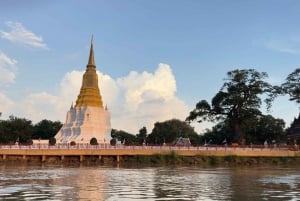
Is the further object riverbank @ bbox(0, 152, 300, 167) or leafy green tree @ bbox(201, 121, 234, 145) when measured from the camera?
leafy green tree @ bbox(201, 121, 234, 145)

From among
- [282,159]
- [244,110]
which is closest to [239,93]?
[244,110]

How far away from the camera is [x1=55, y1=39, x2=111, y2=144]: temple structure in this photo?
3031 inches

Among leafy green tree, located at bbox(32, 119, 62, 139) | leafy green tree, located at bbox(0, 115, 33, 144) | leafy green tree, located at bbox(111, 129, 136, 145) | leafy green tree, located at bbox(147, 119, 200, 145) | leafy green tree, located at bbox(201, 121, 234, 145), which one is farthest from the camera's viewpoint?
leafy green tree, located at bbox(111, 129, 136, 145)

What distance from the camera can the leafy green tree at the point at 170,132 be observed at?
10987 cm

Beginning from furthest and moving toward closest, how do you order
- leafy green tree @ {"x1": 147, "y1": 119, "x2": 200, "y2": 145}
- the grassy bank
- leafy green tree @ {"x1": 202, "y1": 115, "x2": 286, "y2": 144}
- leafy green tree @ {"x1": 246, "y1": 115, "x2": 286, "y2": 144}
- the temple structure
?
1. leafy green tree @ {"x1": 147, "y1": 119, "x2": 200, "y2": 145}
2. leafy green tree @ {"x1": 246, "y1": 115, "x2": 286, "y2": 144}
3. leafy green tree @ {"x1": 202, "y1": 115, "x2": 286, "y2": 144}
4. the temple structure
5. the grassy bank

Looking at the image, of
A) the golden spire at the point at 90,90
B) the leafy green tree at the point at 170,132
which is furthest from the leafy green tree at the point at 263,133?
the golden spire at the point at 90,90

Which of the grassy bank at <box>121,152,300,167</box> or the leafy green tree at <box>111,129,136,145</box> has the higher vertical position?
the leafy green tree at <box>111,129,136,145</box>

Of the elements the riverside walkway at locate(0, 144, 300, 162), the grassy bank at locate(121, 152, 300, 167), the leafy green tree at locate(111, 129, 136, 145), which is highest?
the leafy green tree at locate(111, 129, 136, 145)

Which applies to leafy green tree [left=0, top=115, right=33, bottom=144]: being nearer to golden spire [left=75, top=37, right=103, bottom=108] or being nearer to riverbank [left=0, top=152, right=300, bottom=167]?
golden spire [left=75, top=37, right=103, bottom=108]

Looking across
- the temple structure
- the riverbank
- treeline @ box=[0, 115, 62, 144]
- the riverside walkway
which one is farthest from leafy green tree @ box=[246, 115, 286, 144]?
treeline @ box=[0, 115, 62, 144]

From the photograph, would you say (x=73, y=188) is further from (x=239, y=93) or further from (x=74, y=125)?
(x=74, y=125)

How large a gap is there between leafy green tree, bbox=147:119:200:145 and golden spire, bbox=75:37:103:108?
1231 inches

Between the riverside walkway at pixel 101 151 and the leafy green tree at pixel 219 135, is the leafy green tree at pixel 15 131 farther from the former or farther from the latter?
the leafy green tree at pixel 219 135

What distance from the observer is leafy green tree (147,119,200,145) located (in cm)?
10987
